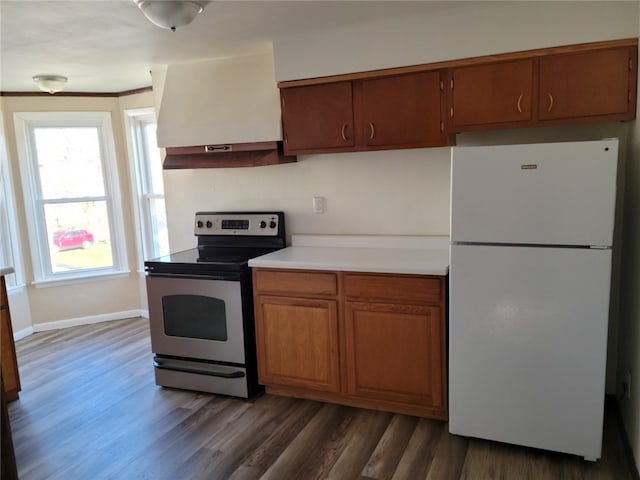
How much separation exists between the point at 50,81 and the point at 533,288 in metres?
3.52

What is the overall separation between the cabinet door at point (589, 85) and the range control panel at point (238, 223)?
1.81 meters

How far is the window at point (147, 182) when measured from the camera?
14.3 feet

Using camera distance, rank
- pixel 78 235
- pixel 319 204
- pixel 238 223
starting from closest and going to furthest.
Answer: pixel 319 204 → pixel 238 223 → pixel 78 235

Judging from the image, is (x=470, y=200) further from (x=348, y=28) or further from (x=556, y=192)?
(x=348, y=28)

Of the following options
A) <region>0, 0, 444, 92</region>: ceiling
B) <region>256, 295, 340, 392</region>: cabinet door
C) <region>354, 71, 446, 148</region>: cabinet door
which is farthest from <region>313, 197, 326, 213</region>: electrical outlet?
<region>0, 0, 444, 92</region>: ceiling

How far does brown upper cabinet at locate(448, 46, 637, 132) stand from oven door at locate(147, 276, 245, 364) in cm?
167

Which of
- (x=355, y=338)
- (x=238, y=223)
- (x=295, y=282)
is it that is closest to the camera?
(x=355, y=338)

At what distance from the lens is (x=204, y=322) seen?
2.99m

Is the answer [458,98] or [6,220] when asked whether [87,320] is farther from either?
[458,98]

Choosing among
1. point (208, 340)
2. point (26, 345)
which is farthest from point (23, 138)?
point (208, 340)

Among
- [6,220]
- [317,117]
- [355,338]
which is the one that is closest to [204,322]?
[355,338]

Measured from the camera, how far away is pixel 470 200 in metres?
2.19

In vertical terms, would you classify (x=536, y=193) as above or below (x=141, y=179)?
below

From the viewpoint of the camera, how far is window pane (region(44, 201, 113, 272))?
4.45 m
